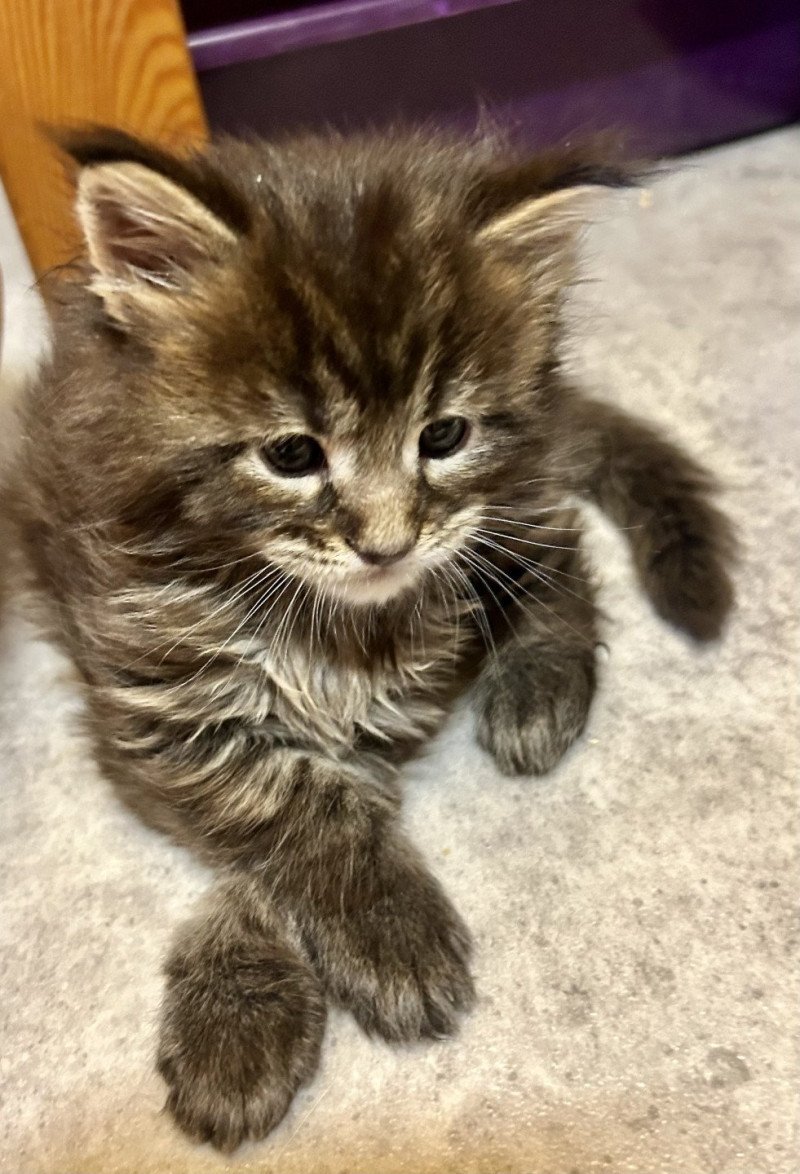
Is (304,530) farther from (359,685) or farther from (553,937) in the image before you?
(553,937)

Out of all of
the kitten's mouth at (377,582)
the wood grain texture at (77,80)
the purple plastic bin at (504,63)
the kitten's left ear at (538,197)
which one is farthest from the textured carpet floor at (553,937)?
the purple plastic bin at (504,63)

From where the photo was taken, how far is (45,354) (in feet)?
5.20

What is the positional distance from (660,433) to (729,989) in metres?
0.94

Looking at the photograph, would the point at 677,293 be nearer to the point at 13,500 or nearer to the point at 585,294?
the point at 585,294

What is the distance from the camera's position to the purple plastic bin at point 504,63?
82.4 inches

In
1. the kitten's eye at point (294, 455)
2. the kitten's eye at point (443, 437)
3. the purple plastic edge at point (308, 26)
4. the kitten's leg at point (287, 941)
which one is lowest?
the kitten's leg at point (287, 941)

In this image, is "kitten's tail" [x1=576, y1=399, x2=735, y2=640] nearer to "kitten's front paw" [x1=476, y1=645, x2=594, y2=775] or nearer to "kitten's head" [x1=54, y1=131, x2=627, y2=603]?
"kitten's front paw" [x1=476, y1=645, x2=594, y2=775]

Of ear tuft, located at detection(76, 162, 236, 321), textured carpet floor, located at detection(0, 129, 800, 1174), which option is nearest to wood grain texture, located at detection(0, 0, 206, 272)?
ear tuft, located at detection(76, 162, 236, 321)

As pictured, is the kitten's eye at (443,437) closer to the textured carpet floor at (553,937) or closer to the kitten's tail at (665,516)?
the textured carpet floor at (553,937)

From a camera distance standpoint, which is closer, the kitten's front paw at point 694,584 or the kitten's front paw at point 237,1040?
the kitten's front paw at point 237,1040

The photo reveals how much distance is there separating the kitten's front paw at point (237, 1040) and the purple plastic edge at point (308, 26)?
1710 mm

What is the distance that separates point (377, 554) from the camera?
3.55ft

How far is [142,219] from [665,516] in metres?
Result: 0.95

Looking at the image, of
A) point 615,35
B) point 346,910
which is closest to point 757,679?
point 346,910
